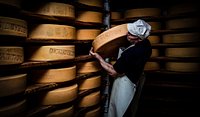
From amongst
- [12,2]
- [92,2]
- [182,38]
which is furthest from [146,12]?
[12,2]

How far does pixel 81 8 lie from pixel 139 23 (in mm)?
841

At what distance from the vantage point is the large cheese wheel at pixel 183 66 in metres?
3.15

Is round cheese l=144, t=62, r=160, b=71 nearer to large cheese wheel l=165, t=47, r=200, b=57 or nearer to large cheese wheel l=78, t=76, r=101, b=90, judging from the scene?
large cheese wheel l=165, t=47, r=200, b=57

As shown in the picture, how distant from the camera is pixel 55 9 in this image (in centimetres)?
223

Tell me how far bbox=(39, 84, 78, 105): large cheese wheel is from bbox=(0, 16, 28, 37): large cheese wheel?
75cm

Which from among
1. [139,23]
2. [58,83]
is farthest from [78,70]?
[139,23]

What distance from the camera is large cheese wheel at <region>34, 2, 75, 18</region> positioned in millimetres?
2184

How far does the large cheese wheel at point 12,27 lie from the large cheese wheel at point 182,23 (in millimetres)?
2283

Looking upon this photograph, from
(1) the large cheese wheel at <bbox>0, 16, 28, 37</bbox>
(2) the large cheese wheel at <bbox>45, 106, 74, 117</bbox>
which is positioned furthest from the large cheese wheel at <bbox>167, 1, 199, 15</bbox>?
(1) the large cheese wheel at <bbox>0, 16, 28, 37</bbox>

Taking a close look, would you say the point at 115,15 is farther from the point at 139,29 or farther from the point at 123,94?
the point at 123,94

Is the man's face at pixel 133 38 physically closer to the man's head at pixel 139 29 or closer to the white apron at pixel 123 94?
the man's head at pixel 139 29

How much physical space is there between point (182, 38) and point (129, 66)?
3.99ft

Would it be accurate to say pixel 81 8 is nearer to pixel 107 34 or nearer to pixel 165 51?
pixel 107 34

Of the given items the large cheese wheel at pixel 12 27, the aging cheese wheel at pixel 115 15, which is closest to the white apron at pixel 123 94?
the large cheese wheel at pixel 12 27
